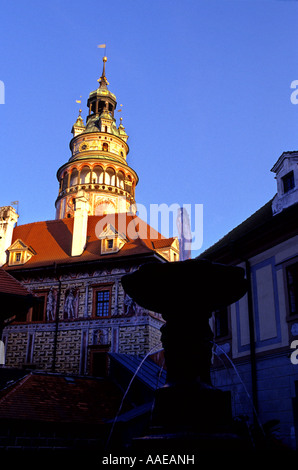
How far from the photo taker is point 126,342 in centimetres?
2295

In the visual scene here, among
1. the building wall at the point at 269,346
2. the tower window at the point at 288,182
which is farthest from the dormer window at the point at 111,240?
the tower window at the point at 288,182

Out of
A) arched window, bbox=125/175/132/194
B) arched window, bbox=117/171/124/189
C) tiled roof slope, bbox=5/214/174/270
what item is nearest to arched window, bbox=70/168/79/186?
arched window, bbox=117/171/124/189

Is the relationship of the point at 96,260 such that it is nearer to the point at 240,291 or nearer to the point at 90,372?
the point at 90,372

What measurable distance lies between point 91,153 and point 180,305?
3080 centimetres

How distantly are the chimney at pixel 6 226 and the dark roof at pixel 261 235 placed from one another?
616 inches

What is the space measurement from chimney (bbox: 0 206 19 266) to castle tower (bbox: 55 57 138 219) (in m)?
5.48

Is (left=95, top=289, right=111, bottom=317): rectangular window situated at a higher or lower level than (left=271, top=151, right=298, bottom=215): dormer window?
lower

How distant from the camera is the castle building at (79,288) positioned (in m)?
23.3

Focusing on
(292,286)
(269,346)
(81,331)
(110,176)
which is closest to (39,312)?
(81,331)

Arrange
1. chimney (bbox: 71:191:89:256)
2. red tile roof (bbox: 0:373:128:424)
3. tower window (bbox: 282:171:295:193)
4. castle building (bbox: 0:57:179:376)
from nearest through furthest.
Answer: tower window (bbox: 282:171:295:193)
red tile roof (bbox: 0:373:128:424)
castle building (bbox: 0:57:179:376)
chimney (bbox: 71:191:89:256)

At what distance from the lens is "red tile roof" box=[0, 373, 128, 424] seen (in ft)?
46.5

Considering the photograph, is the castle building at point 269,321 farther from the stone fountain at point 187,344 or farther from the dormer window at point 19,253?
the dormer window at point 19,253

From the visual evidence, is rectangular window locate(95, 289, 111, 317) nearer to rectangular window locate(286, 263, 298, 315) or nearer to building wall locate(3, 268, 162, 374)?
building wall locate(3, 268, 162, 374)

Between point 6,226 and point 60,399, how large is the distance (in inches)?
598
